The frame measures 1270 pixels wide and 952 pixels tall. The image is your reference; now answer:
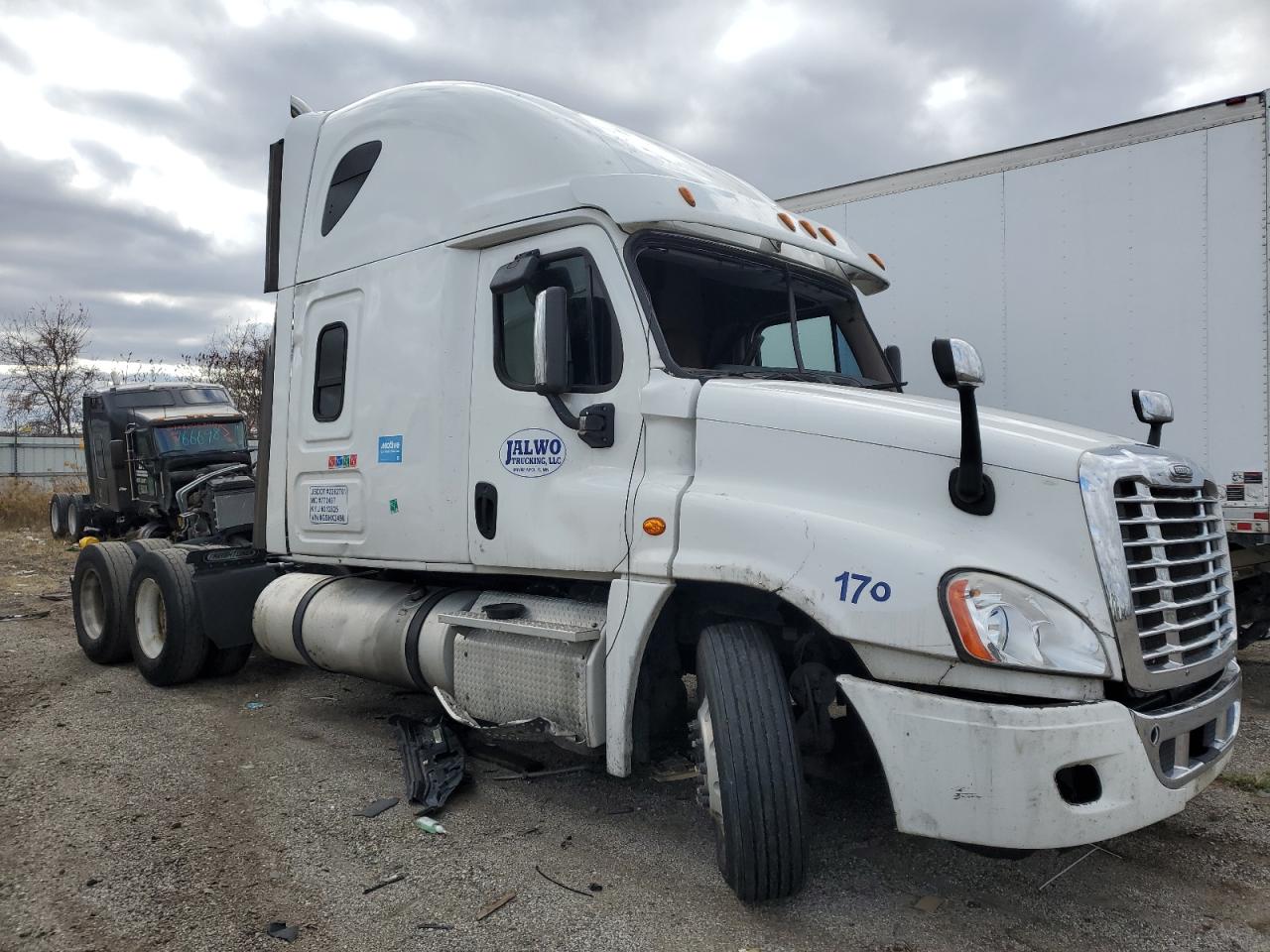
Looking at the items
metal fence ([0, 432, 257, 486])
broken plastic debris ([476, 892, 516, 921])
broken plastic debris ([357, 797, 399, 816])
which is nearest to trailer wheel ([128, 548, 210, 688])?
broken plastic debris ([357, 797, 399, 816])

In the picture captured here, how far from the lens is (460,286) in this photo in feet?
15.0

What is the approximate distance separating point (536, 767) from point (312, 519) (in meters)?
2.04

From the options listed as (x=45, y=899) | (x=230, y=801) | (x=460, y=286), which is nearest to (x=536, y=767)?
(x=230, y=801)

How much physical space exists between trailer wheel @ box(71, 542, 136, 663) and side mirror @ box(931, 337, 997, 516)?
21.4 feet

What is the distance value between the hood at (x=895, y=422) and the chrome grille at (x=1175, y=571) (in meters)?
0.27

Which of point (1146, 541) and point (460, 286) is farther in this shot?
point (460, 286)

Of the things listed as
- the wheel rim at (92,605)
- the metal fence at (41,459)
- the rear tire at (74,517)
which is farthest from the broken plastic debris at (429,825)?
the metal fence at (41,459)

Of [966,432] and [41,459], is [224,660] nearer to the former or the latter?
[966,432]

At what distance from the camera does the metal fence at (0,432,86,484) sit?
25.5m

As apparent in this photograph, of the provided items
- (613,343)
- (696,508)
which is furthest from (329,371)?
(696,508)

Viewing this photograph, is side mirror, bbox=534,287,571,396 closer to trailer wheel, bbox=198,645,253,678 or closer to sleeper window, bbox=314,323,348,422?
sleeper window, bbox=314,323,348,422

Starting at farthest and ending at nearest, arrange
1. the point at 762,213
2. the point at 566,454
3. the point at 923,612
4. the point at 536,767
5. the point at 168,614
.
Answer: the point at 168,614
the point at 536,767
the point at 762,213
the point at 566,454
the point at 923,612

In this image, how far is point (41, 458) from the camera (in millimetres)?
26078

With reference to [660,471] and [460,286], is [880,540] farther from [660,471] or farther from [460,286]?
[460,286]
